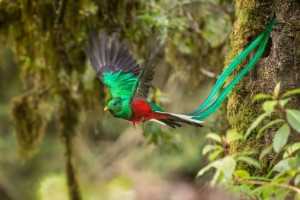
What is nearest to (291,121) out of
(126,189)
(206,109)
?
(206,109)

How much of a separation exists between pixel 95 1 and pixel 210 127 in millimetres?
1168

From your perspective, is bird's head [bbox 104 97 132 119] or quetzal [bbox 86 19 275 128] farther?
bird's head [bbox 104 97 132 119]

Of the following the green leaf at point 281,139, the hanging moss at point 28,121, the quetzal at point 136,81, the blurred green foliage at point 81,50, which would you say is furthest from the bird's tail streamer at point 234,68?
the hanging moss at point 28,121

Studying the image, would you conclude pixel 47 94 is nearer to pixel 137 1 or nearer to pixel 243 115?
pixel 137 1

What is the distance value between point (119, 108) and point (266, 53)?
784 millimetres

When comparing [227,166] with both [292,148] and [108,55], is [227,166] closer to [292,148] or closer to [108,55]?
[292,148]

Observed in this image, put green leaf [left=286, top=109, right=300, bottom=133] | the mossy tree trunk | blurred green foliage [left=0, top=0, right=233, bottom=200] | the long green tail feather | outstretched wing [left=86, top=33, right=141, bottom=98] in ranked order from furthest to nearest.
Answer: blurred green foliage [left=0, top=0, right=233, bottom=200] < outstretched wing [left=86, top=33, right=141, bottom=98] < the mossy tree trunk < the long green tail feather < green leaf [left=286, top=109, right=300, bottom=133]

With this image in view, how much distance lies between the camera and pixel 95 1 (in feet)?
14.3

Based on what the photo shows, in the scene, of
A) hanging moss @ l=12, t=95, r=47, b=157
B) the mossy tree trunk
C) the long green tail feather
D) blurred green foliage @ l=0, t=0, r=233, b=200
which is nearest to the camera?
the long green tail feather

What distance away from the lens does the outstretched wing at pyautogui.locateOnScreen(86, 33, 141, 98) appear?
11.9 feet

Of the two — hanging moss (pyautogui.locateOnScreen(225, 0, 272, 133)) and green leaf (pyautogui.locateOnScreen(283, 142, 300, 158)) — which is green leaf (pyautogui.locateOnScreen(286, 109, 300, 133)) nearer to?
green leaf (pyautogui.locateOnScreen(283, 142, 300, 158))

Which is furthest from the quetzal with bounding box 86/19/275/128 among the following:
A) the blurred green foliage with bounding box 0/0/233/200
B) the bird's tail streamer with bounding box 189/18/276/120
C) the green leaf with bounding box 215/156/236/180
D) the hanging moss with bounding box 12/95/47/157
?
the hanging moss with bounding box 12/95/47/157

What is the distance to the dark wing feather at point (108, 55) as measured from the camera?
145 inches

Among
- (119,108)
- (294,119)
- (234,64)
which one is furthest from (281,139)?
(119,108)
